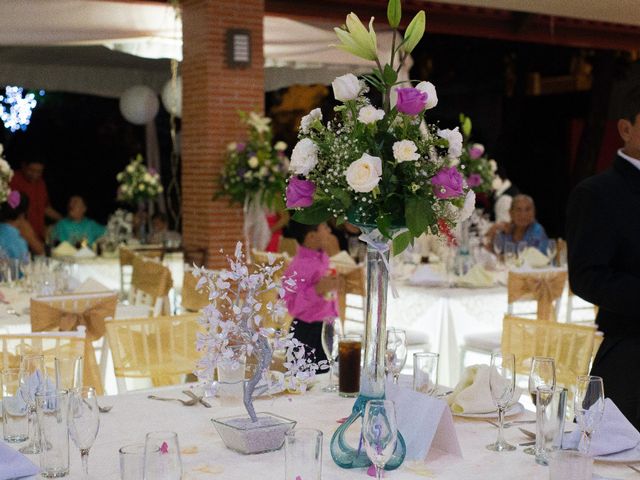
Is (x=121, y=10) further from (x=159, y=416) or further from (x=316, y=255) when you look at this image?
(x=159, y=416)

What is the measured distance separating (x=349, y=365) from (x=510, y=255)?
4407 mm

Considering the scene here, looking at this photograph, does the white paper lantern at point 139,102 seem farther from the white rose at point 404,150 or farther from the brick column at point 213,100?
the white rose at point 404,150

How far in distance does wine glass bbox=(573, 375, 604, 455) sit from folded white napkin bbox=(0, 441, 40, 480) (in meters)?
1.24

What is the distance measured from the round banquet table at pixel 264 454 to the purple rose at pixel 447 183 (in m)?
0.66

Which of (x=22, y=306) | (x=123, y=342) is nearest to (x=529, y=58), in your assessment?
(x=22, y=306)

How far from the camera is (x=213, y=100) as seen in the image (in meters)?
8.33

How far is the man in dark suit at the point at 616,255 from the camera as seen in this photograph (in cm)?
294

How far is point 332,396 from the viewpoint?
301 centimetres

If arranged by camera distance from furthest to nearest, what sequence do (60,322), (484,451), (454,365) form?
(454,365), (60,322), (484,451)

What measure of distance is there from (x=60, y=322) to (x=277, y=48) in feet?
19.1

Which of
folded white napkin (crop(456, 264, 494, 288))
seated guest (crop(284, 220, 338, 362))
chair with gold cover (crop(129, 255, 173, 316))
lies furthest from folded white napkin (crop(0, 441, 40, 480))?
folded white napkin (crop(456, 264, 494, 288))

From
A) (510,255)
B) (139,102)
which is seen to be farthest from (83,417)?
(139,102)

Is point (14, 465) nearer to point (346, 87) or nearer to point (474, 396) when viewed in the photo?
point (346, 87)

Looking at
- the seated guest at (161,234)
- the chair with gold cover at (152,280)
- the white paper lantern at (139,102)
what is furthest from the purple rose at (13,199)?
the white paper lantern at (139,102)
